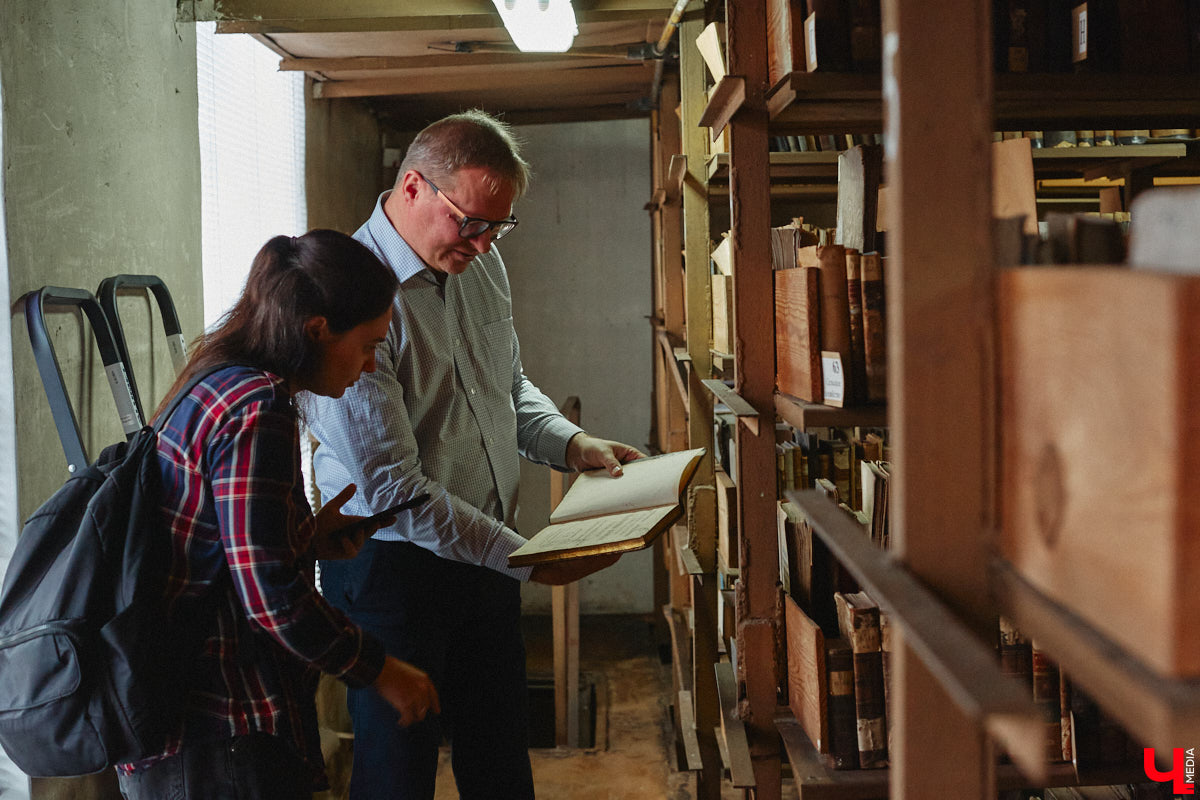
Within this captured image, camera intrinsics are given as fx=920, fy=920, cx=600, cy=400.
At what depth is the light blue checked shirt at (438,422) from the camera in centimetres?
170

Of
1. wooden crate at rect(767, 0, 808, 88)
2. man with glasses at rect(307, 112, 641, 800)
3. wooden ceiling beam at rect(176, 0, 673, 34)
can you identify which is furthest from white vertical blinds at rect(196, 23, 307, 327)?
wooden crate at rect(767, 0, 808, 88)

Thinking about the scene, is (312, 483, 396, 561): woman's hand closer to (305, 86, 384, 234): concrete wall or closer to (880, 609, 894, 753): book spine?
(880, 609, 894, 753): book spine

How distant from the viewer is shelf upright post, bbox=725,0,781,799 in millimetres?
1623

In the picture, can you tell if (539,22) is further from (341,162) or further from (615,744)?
(615,744)

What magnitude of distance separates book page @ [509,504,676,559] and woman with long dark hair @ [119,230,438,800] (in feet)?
0.93

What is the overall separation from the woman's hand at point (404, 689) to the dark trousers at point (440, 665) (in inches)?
13.2

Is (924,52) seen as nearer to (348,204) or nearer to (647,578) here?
(348,204)

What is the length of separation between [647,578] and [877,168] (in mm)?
3927

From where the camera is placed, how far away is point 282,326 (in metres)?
1.33

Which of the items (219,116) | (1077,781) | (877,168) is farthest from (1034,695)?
(219,116)

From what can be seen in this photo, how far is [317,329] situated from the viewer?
136 centimetres

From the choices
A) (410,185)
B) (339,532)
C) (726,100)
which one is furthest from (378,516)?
(726,100)

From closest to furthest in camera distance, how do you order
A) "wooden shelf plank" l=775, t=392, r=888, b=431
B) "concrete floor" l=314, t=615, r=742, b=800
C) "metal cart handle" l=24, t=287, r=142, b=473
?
1. "wooden shelf plank" l=775, t=392, r=888, b=431
2. "metal cart handle" l=24, t=287, r=142, b=473
3. "concrete floor" l=314, t=615, r=742, b=800

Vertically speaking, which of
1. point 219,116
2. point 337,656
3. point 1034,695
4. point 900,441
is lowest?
point 1034,695
